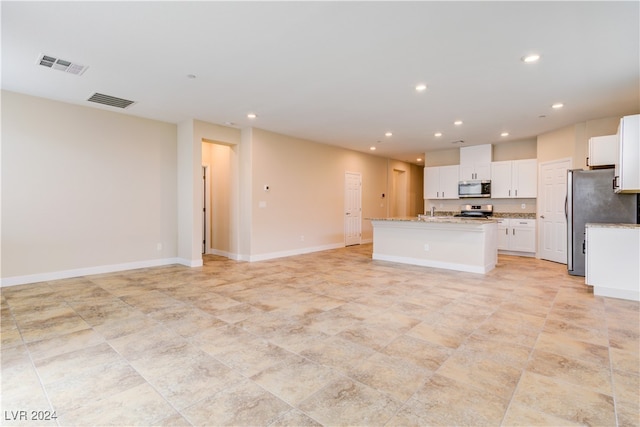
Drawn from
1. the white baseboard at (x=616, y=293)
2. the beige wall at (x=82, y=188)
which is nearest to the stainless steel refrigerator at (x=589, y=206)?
the white baseboard at (x=616, y=293)

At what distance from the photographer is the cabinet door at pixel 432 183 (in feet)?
29.2

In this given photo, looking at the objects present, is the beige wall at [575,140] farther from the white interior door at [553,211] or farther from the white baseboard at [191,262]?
the white baseboard at [191,262]

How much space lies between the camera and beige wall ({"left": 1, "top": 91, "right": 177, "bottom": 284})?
15.1 feet

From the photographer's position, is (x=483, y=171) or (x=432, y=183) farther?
(x=432, y=183)

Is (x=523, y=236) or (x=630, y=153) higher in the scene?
(x=630, y=153)

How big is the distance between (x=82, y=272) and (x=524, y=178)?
30.3ft

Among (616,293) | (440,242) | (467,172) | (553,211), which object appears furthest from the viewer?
(467,172)

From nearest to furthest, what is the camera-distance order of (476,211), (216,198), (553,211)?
(553,211)
(216,198)
(476,211)

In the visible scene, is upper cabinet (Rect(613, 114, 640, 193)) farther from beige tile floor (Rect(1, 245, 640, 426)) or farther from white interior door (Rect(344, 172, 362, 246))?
white interior door (Rect(344, 172, 362, 246))

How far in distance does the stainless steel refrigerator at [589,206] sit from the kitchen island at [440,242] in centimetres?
119

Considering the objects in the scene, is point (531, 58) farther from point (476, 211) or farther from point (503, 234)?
point (476, 211)

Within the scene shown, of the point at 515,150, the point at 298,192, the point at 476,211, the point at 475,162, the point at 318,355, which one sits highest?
the point at 515,150

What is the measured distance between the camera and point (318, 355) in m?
2.48

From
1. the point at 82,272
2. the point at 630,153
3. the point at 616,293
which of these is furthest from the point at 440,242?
the point at 82,272
